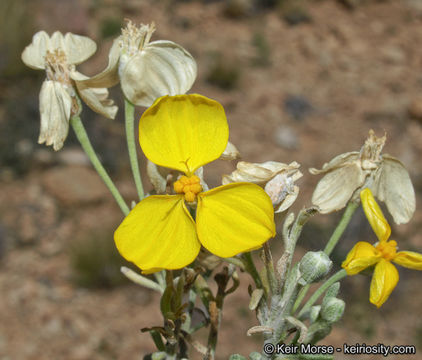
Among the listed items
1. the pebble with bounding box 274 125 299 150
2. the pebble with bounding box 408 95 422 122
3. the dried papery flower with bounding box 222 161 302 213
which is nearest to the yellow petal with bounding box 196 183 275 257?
the dried papery flower with bounding box 222 161 302 213

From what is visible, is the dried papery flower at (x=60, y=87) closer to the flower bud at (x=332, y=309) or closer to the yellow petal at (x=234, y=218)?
the yellow petal at (x=234, y=218)

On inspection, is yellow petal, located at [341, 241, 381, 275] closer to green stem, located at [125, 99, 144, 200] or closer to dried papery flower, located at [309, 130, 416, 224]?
dried papery flower, located at [309, 130, 416, 224]

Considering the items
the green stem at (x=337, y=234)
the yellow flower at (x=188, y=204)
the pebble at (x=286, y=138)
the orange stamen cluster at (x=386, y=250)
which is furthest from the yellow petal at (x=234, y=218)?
the pebble at (x=286, y=138)

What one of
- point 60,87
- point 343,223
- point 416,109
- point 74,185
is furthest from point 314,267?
point 416,109

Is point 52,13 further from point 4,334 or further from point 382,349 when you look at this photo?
point 382,349

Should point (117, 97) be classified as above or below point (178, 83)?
below

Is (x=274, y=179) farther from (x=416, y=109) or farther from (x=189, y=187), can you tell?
(x=416, y=109)

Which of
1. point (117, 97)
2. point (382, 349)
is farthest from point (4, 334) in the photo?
point (382, 349)
